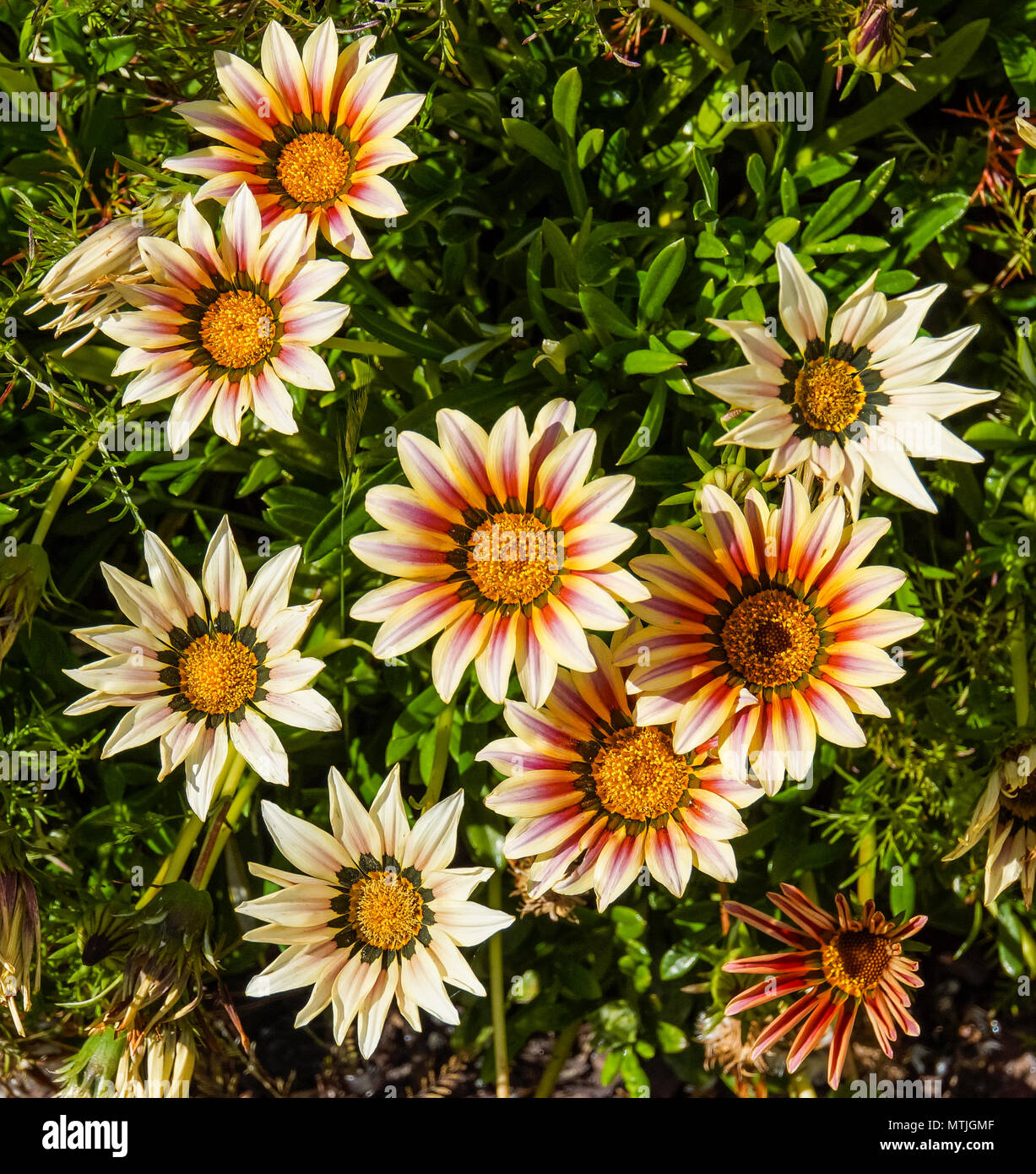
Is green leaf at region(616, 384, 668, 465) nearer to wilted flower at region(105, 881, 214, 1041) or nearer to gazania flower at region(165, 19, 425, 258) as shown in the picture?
gazania flower at region(165, 19, 425, 258)

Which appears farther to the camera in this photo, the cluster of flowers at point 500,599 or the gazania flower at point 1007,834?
the gazania flower at point 1007,834

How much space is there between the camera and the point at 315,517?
1.73 meters

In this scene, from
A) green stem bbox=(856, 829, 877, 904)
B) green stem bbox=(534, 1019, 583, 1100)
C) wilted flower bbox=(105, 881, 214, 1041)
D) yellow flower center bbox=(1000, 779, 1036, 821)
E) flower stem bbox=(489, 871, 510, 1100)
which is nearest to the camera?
wilted flower bbox=(105, 881, 214, 1041)

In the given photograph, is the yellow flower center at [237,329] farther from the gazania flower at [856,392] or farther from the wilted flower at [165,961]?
the wilted flower at [165,961]

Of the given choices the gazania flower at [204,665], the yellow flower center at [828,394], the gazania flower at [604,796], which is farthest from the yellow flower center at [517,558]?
the yellow flower center at [828,394]

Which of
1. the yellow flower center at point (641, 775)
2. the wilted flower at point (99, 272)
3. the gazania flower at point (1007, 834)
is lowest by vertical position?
the gazania flower at point (1007, 834)

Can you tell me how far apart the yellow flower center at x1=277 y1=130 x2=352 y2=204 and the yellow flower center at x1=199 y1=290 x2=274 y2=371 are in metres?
0.16

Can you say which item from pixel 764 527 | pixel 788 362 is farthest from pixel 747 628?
pixel 788 362

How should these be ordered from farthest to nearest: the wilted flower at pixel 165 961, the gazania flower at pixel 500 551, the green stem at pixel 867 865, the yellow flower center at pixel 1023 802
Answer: the green stem at pixel 867 865
the yellow flower center at pixel 1023 802
the wilted flower at pixel 165 961
the gazania flower at pixel 500 551

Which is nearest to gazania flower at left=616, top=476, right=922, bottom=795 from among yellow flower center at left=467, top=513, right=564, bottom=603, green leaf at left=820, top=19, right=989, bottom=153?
yellow flower center at left=467, top=513, right=564, bottom=603

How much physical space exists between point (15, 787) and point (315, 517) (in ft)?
2.33

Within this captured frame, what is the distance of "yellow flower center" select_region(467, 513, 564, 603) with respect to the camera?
132 cm

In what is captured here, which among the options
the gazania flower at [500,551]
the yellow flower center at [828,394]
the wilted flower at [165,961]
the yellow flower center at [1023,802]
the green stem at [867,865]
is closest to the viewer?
the gazania flower at [500,551]

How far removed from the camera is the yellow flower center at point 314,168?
1.40 m
